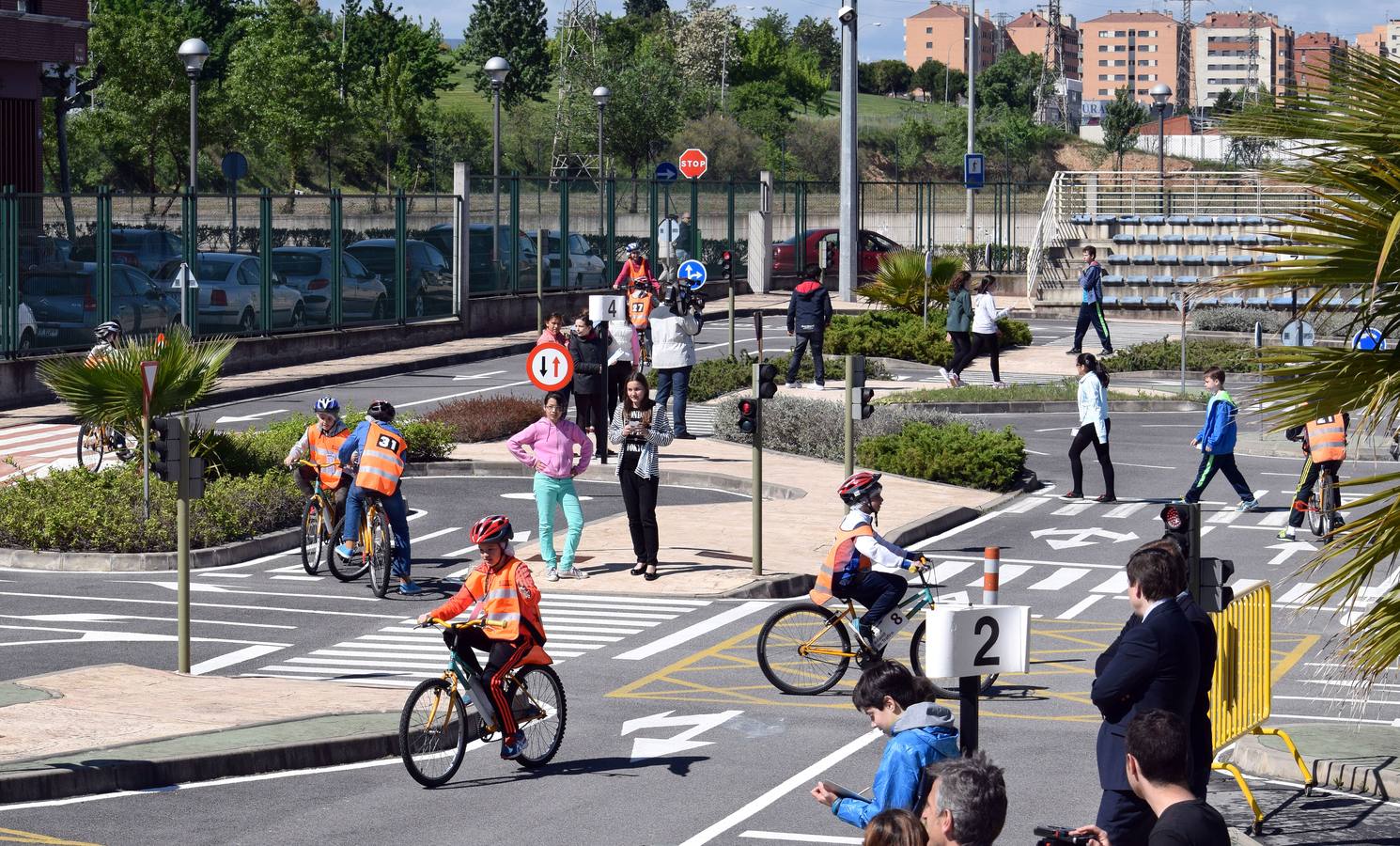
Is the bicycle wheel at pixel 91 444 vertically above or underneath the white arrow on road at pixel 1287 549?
above

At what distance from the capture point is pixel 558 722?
11.8 meters

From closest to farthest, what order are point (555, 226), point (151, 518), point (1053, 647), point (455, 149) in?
1. point (1053, 647)
2. point (151, 518)
3. point (555, 226)
4. point (455, 149)

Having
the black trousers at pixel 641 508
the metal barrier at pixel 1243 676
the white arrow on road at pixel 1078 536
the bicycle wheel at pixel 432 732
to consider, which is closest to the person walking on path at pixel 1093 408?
the white arrow on road at pixel 1078 536

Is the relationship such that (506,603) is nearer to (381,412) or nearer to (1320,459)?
(381,412)

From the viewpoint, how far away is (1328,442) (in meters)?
20.0

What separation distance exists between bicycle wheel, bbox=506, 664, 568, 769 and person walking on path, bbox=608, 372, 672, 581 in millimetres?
5711

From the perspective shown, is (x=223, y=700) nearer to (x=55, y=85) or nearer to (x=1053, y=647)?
(x=1053, y=647)

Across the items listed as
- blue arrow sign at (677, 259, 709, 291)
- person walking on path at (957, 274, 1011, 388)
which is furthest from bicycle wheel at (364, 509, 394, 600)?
blue arrow sign at (677, 259, 709, 291)

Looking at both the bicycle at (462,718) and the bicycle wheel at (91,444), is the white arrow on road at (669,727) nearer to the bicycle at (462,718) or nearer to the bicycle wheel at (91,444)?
the bicycle at (462,718)

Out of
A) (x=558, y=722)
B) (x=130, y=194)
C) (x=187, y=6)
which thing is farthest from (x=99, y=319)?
(x=187, y=6)

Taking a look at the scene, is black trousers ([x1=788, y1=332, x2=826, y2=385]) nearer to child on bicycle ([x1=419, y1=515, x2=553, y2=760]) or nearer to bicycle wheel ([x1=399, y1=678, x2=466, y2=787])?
child on bicycle ([x1=419, y1=515, x2=553, y2=760])

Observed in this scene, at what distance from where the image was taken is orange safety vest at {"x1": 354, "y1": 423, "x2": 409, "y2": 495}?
→ 16922 millimetres

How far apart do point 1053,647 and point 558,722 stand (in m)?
5.19

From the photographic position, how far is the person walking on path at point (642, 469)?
1761cm
